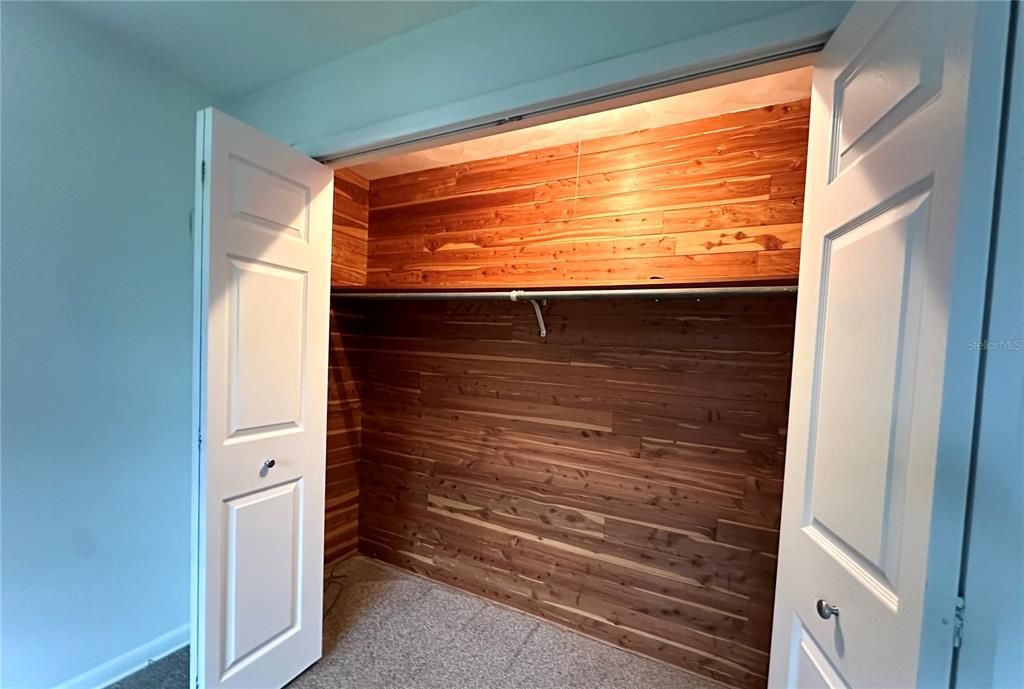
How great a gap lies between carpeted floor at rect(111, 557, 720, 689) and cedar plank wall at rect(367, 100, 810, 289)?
1.76m

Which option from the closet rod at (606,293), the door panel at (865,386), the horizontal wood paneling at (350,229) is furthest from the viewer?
the horizontal wood paneling at (350,229)

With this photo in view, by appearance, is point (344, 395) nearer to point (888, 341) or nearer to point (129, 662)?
point (129, 662)

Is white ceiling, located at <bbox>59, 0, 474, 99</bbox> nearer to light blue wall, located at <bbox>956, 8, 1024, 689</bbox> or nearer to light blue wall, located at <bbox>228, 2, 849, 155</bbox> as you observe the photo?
light blue wall, located at <bbox>228, 2, 849, 155</bbox>

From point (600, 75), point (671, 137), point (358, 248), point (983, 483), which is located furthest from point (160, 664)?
point (671, 137)

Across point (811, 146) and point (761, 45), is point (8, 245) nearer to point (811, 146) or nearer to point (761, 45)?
point (761, 45)

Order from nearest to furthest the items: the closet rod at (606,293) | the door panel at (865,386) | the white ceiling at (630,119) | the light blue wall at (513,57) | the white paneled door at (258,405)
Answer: the door panel at (865,386)
the light blue wall at (513,57)
the white paneled door at (258,405)
the closet rod at (606,293)
the white ceiling at (630,119)

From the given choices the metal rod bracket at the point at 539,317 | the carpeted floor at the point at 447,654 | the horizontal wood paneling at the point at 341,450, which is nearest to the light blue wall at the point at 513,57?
the metal rod bracket at the point at 539,317

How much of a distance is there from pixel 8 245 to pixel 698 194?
2618mm

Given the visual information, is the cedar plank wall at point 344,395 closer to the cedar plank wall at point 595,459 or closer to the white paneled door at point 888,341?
the cedar plank wall at point 595,459

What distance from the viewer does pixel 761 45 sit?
3.21 feet

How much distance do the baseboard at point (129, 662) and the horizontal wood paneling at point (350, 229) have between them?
1.88 m

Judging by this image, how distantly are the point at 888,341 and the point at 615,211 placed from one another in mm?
1405

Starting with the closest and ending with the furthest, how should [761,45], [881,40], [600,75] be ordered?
[881,40] → [761,45] → [600,75]

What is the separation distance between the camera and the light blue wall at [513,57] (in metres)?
1.00
